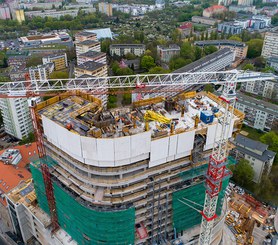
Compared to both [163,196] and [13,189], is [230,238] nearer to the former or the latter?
[163,196]

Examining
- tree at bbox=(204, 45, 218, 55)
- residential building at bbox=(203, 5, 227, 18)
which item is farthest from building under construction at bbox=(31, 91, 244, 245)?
residential building at bbox=(203, 5, 227, 18)

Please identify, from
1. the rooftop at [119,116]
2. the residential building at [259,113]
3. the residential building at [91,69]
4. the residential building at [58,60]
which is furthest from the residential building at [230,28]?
the rooftop at [119,116]

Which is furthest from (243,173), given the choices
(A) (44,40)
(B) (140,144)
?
(A) (44,40)

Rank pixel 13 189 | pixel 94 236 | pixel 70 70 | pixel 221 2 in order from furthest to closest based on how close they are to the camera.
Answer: pixel 221 2, pixel 70 70, pixel 13 189, pixel 94 236

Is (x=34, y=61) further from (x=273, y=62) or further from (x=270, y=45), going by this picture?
(x=270, y=45)

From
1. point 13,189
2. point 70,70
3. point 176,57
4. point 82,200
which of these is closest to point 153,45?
point 176,57
